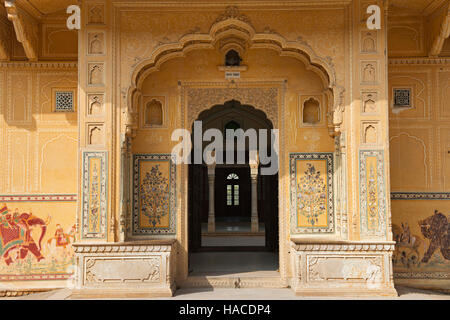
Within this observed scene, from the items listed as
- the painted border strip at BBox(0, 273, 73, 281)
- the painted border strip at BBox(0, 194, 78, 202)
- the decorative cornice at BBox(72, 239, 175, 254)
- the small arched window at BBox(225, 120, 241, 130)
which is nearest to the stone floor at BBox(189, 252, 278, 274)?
the decorative cornice at BBox(72, 239, 175, 254)

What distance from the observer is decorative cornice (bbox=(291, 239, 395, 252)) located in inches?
220

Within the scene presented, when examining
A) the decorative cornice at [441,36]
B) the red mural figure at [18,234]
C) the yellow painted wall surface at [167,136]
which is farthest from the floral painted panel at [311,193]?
the red mural figure at [18,234]

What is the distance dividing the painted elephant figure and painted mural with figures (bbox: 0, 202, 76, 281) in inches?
224

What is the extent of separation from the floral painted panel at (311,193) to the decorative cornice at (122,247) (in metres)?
2.06

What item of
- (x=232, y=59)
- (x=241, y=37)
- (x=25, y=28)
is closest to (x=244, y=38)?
(x=241, y=37)

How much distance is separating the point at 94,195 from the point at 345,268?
370 centimetres

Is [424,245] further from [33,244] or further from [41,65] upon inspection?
[41,65]

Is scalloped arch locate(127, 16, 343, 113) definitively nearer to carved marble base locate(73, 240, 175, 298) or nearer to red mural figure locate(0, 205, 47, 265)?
carved marble base locate(73, 240, 175, 298)

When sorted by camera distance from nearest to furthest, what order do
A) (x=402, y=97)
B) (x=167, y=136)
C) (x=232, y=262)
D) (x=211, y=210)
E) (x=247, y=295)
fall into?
(x=247, y=295) < (x=167, y=136) < (x=402, y=97) < (x=232, y=262) < (x=211, y=210)

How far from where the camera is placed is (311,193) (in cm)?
629

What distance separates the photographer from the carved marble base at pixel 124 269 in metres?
5.55

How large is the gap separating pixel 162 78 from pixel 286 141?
224 centimetres

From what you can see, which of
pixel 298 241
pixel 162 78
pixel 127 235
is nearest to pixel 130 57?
pixel 162 78

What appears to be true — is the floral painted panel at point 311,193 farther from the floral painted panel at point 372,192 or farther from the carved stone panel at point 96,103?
the carved stone panel at point 96,103
